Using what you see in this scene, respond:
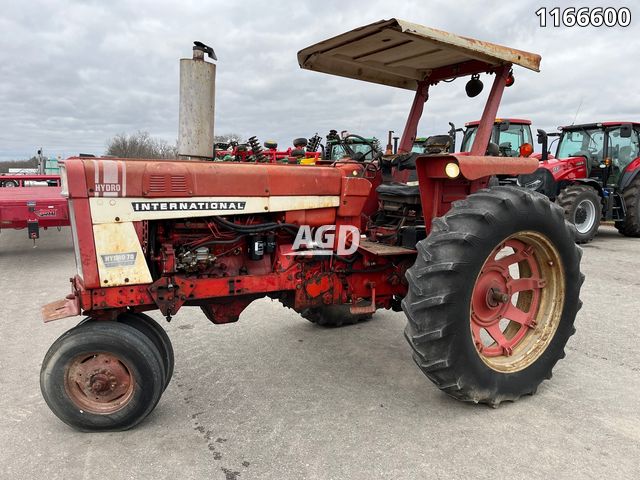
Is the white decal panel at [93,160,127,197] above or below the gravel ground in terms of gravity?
above

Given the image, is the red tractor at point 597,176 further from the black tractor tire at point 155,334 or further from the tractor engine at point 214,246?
the black tractor tire at point 155,334

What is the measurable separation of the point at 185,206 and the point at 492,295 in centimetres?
203

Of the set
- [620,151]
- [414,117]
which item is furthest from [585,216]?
[414,117]

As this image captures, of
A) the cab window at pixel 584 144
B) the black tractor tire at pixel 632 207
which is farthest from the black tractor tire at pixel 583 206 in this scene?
the cab window at pixel 584 144

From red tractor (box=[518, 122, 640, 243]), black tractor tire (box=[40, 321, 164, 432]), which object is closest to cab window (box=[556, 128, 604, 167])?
red tractor (box=[518, 122, 640, 243])

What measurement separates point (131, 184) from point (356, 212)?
4.85ft

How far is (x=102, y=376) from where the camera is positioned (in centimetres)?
270

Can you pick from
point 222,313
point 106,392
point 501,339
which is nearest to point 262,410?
point 222,313

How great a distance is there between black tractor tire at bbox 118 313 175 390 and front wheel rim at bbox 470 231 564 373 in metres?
1.91

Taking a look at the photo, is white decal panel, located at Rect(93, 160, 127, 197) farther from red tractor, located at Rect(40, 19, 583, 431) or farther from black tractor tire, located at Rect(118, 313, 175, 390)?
black tractor tire, located at Rect(118, 313, 175, 390)

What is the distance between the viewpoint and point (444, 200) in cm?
346

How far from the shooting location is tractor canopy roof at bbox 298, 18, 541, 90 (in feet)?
10.0

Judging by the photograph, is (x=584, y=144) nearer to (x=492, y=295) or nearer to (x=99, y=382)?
(x=492, y=295)

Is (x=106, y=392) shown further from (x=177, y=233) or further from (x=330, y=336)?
(x=330, y=336)
